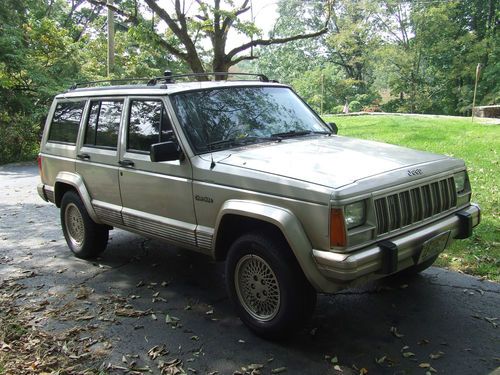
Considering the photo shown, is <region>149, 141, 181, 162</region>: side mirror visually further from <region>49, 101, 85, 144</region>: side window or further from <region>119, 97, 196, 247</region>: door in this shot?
<region>49, 101, 85, 144</region>: side window

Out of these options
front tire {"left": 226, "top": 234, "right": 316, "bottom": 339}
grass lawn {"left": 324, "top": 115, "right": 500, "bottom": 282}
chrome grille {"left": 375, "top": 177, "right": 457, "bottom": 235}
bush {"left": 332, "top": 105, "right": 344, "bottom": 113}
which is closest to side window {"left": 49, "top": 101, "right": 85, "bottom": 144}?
front tire {"left": 226, "top": 234, "right": 316, "bottom": 339}

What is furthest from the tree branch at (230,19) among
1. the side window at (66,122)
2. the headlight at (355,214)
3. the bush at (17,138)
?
the bush at (17,138)

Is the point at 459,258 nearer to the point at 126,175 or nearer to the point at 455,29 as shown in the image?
the point at 126,175

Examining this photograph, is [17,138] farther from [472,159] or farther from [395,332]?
[395,332]

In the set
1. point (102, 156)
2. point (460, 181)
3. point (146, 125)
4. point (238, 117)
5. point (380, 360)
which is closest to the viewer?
point (380, 360)

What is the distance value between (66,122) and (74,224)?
1.26 m

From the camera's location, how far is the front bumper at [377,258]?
10.8 ft

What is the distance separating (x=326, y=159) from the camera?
392cm

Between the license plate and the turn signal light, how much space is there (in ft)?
2.53

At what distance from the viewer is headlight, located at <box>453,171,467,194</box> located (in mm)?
4254

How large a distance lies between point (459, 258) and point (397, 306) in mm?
1466

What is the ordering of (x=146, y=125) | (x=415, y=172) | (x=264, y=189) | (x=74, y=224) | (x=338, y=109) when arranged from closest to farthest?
(x=264, y=189) → (x=415, y=172) → (x=146, y=125) → (x=74, y=224) → (x=338, y=109)

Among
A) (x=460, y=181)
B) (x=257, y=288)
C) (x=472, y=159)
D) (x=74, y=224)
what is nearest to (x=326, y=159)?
(x=257, y=288)

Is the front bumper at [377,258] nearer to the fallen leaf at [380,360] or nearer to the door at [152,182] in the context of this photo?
the fallen leaf at [380,360]
